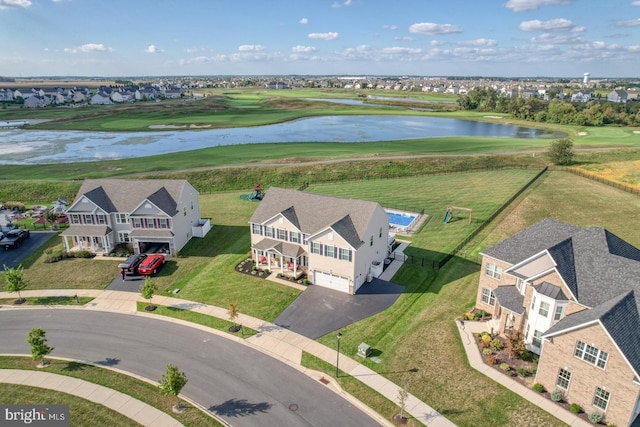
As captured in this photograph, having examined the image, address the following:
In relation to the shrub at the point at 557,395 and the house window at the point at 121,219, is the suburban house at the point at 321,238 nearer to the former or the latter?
the house window at the point at 121,219

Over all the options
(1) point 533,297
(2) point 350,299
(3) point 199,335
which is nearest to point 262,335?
(3) point 199,335

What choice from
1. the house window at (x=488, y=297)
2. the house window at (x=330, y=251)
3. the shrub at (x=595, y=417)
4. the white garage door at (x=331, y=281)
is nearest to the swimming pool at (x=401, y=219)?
Answer: the white garage door at (x=331, y=281)

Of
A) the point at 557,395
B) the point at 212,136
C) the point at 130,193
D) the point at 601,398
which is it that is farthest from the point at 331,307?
the point at 212,136

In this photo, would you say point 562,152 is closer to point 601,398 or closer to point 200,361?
point 601,398

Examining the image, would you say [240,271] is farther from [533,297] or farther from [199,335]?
[533,297]

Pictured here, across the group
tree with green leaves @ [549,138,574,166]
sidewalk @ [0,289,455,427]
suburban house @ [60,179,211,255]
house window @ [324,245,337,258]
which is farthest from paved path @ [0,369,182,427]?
tree with green leaves @ [549,138,574,166]

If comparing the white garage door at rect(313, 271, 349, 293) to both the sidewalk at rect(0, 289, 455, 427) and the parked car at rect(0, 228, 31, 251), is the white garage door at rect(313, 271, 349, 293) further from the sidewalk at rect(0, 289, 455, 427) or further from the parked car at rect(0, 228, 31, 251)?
the parked car at rect(0, 228, 31, 251)
